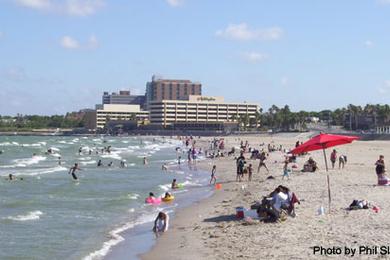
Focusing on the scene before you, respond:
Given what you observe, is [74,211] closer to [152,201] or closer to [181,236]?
[152,201]

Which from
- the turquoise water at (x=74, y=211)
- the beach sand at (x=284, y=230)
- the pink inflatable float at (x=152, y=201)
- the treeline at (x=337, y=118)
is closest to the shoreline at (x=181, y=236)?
the beach sand at (x=284, y=230)

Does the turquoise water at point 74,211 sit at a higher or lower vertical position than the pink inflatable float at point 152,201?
lower

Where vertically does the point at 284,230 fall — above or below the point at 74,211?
above

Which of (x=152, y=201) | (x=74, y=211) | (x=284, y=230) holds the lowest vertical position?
(x=74, y=211)

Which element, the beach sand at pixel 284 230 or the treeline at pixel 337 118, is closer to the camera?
the beach sand at pixel 284 230

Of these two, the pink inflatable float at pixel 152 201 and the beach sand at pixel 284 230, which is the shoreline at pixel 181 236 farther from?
the pink inflatable float at pixel 152 201

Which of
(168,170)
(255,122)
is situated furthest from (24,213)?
(255,122)

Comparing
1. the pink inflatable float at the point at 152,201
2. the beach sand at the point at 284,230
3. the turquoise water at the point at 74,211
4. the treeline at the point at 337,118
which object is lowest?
the turquoise water at the point at 74,211

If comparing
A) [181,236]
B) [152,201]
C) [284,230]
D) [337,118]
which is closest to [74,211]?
[152,201]

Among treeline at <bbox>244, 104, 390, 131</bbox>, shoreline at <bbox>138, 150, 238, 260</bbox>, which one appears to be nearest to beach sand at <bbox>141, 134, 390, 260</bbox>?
shoreline at <bbox>138, 150, 238, 260</bbox>

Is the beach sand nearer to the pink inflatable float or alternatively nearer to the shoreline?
the shoreline

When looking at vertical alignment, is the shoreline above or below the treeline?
below

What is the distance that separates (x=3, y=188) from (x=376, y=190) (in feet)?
68.4

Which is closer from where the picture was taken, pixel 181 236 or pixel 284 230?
pixel 284 230
